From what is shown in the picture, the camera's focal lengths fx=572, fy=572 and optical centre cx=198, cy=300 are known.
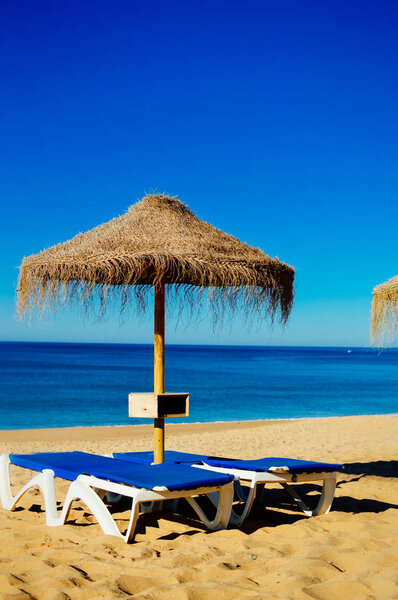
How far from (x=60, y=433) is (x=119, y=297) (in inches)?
368

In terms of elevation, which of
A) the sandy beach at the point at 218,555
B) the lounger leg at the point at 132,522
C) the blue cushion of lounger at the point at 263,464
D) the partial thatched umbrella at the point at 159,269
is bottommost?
the sandy beach at the point at 218,555

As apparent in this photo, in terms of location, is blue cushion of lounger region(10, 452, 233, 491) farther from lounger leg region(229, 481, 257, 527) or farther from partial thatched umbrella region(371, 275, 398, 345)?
partial thatched umbrella region(371, 275, 398, 345)

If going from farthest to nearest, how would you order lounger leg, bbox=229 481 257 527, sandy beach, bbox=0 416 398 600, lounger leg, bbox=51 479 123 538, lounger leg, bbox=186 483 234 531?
lounger leg, bbox=229 481 257 527, lounger leg, bbox=186 483 234 531, lounger leg, bbox=51 479 123 538, sandy beach, bbox=0 416 398 600

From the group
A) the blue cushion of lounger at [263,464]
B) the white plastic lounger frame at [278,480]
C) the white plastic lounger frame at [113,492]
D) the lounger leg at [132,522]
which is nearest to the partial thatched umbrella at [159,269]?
the blue cushion of lounger at [263,464]

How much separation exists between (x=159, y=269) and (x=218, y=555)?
82.4 inches

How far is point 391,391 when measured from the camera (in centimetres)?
3303

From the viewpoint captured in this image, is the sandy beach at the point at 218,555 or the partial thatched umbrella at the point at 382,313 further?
the partial thatched umbrella at the point at 382,313

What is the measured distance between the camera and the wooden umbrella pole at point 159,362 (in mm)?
4574

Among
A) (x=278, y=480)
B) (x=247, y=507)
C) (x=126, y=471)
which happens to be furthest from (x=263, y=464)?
(x=126, y=471)

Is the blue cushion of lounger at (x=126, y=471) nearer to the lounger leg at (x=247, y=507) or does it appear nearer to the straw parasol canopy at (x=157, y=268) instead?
the lounger leg at (x=247, y=507)

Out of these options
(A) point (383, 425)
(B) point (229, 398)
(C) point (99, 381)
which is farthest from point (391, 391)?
(A) point (383, 425)

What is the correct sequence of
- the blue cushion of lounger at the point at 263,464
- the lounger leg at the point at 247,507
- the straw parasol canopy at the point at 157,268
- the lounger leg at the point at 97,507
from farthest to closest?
the straw parasol canopy at the point at 157,268 → the blue cushion of lounger at the point at 263,464 → the lounger leg at the point at 247,507 → the lounger leg at the point at 97,507

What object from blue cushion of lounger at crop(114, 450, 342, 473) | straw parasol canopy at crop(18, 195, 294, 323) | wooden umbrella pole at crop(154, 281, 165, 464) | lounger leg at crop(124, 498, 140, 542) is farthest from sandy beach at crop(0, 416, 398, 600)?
straw parasol canopy at crop(18, 195, 294, 323)

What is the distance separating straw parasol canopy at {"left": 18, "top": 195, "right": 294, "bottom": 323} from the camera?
421 cm
